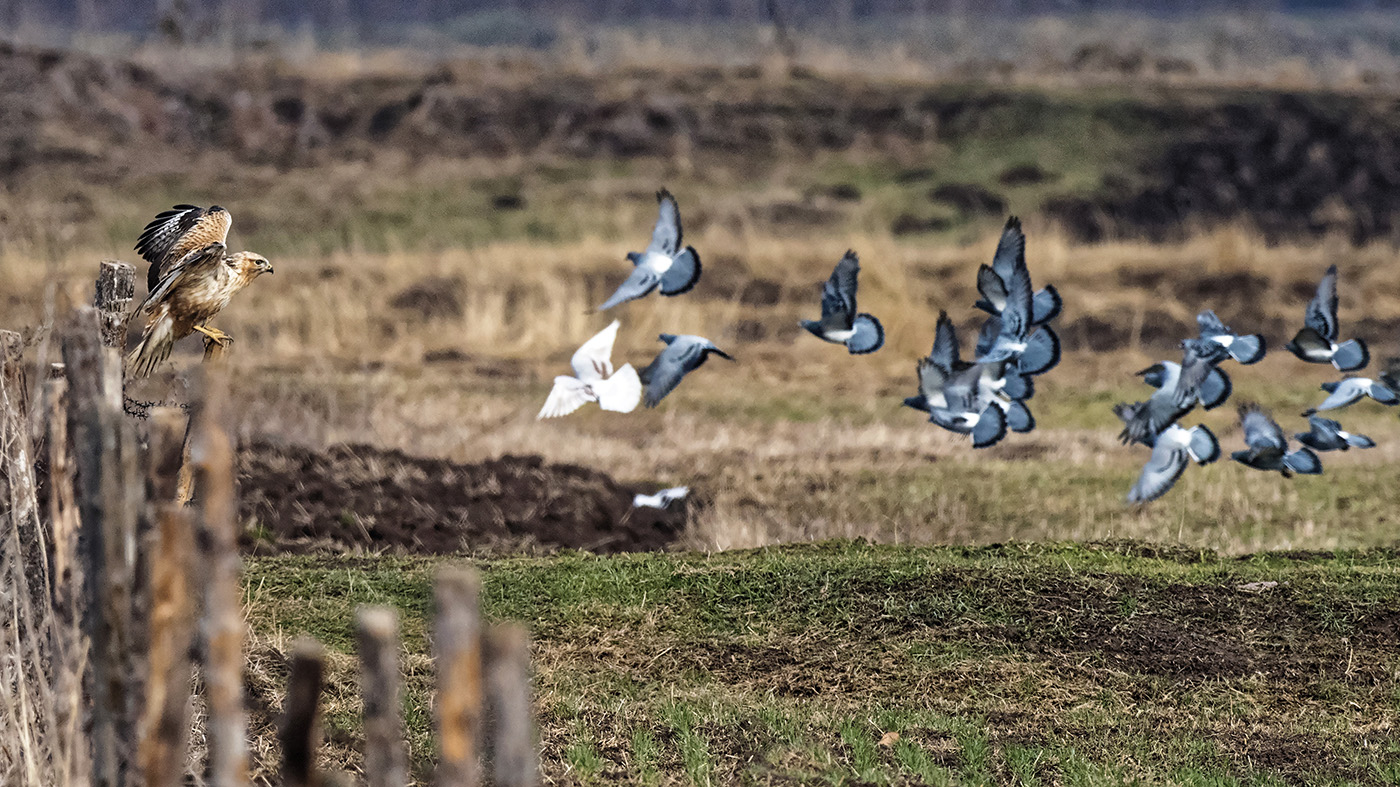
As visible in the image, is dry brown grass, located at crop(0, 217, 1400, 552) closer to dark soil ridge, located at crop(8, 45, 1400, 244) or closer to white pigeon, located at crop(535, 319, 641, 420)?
white pigeon, located at crop(535, 319, 641, 420)

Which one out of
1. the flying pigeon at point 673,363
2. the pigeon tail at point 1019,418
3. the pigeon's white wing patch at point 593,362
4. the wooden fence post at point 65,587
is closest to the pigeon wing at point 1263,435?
the pigeon tail at point 1019,418

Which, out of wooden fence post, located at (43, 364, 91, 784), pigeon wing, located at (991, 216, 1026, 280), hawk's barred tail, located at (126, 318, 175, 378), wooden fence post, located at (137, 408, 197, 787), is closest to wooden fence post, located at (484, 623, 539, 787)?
wooden fence post, located at (137, 408, 197, 787)

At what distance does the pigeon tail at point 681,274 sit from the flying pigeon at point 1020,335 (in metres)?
1.57

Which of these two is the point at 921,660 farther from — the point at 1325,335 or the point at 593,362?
the point at 1325,335

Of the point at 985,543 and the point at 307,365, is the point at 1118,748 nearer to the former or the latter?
the point at 985,543

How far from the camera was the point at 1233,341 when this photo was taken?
347 inches

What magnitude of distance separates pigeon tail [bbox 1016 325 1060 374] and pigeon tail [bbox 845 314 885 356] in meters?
0.78

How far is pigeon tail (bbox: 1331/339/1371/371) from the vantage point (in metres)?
9.00

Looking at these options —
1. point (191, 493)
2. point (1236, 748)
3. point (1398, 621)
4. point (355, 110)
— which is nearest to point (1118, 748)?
point (1236, 748)

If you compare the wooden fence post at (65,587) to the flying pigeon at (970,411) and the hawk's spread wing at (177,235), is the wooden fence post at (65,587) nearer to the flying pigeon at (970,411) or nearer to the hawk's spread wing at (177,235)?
the hawk's spread wing at (177,235)

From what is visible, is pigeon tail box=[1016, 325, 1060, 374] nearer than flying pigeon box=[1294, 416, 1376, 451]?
Yes

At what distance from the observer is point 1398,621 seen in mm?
7477

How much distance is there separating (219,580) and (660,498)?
725cm

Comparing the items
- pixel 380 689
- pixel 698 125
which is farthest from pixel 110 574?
pixel 698 125
